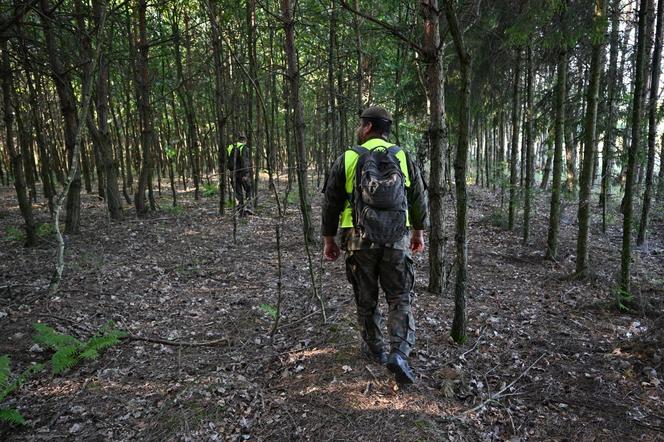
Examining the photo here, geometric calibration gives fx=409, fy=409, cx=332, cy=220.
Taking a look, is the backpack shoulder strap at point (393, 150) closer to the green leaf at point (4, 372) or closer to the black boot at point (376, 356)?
the black boot at point (376, 356)

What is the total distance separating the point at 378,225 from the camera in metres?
3.47

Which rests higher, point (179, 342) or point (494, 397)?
point (179, 342)

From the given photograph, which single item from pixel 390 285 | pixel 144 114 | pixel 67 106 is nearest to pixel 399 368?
pixel 390 285

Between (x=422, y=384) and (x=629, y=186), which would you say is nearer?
(x=422, y=384)

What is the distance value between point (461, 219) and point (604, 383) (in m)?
2.16

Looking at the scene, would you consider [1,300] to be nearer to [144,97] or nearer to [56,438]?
[56,438]

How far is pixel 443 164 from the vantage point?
5785mm

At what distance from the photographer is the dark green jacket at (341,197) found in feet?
12.3

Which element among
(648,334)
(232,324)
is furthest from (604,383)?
(232,324)

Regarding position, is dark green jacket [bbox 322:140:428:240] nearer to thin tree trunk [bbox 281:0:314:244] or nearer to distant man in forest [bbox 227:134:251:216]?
thin tree trunk [bbox 281:0:314:244]

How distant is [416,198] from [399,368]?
1550 millimetres

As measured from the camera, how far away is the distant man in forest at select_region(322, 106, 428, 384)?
11.4 ft

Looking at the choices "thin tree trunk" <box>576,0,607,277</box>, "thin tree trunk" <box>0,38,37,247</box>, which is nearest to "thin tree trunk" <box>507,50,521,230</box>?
"thin tree trunk" <box>576,0,607,277</box>

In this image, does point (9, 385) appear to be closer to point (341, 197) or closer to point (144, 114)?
point (341, 197)
